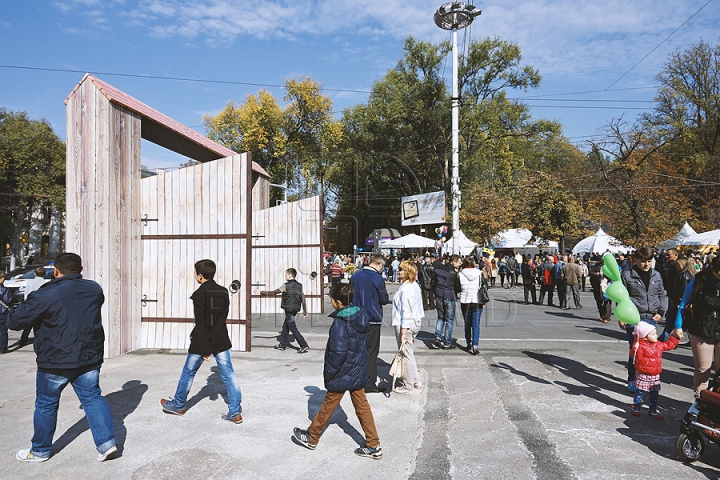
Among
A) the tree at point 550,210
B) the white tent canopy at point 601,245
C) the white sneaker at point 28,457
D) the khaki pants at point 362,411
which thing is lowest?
the white sneaker at point 28,457

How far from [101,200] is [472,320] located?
636 centimetres

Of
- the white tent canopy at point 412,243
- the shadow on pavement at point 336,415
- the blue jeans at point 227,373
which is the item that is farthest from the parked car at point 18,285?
the white tent canopy at point 412,243

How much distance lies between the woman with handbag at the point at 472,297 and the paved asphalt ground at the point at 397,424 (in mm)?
384

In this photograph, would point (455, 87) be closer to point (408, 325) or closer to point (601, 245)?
point (601, 245)

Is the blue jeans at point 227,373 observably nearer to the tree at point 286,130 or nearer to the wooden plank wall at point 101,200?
the wooden plank wall at point 101,200

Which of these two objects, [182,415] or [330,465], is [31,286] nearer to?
[182,415]

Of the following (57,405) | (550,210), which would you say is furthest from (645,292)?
(550,210)

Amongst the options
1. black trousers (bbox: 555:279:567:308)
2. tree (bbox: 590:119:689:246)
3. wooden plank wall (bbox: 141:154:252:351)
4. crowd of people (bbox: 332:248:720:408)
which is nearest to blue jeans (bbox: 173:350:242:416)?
crowd of people (bbox: 332:248:720:408)

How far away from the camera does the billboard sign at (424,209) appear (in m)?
34.6

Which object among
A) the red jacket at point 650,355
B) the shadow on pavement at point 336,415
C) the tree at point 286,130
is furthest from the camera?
the tree at point 286,130

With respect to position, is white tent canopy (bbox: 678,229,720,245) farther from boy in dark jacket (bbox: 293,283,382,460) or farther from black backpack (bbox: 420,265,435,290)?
boy in dark jacket (bbox: 293,283,382,460)

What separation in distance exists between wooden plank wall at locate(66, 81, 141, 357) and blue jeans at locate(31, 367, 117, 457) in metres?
4.26

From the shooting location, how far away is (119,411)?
5.64 m

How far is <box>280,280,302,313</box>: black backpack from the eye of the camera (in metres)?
8.79
